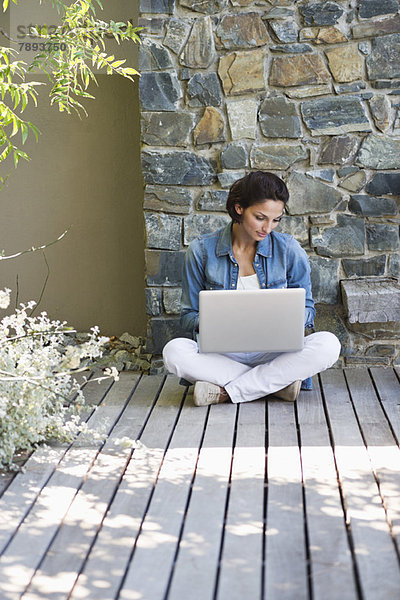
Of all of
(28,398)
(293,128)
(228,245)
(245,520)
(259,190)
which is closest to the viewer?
(245,520)

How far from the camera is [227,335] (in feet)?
12.5

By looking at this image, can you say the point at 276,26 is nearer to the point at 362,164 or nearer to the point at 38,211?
the point at 362,164

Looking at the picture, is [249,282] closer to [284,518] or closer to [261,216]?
[261,216]

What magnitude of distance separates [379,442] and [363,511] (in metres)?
0.76

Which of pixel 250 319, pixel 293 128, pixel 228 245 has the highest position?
pixel 293 128

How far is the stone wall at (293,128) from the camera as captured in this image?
14.8 ft

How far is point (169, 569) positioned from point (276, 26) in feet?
10.6

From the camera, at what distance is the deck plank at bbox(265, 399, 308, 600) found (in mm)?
2234

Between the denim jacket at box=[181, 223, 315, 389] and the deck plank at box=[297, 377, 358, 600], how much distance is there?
0.77 meters

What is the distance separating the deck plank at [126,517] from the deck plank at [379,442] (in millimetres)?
845

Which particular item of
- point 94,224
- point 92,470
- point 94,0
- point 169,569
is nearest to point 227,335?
point 92,470

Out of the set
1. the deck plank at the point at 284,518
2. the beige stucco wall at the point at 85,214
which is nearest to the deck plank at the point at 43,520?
the deck plank at the point at 284,518

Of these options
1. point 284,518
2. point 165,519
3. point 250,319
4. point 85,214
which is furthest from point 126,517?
point 85,214

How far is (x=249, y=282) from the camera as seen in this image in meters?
4.23
